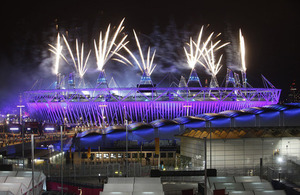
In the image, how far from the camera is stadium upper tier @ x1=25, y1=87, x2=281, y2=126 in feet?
312

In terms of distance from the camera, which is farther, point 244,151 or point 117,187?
point 244,151

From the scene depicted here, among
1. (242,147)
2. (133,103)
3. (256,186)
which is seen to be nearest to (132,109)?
(133,103)

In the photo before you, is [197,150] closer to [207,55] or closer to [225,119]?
[225,119]

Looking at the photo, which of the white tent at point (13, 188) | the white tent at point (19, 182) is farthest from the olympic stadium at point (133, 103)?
the white tent at point (13, 188)

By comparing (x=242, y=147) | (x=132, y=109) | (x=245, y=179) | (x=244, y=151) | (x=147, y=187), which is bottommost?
(x=245, y=179)

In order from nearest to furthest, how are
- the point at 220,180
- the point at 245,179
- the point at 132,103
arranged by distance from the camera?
1. the point at 220,180
2. the point at 245,179
3. the point at 132,103

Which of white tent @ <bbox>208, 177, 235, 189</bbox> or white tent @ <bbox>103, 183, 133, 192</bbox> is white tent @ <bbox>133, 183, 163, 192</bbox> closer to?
white tent @ <bbox>103, 183, 133, 192</bbox>

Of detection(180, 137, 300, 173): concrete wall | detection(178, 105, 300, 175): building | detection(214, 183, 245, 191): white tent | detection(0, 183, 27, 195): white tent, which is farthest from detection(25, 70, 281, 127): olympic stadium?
detection(214, 183, 245, 191): white tent

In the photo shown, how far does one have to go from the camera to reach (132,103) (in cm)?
9531

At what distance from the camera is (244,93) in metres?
111

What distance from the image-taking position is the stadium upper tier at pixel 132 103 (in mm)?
95125

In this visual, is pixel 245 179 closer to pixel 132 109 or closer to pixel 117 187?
pixel 117 187

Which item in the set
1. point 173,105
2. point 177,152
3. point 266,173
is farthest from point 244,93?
point 266,173

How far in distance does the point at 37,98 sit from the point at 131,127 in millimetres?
56633
